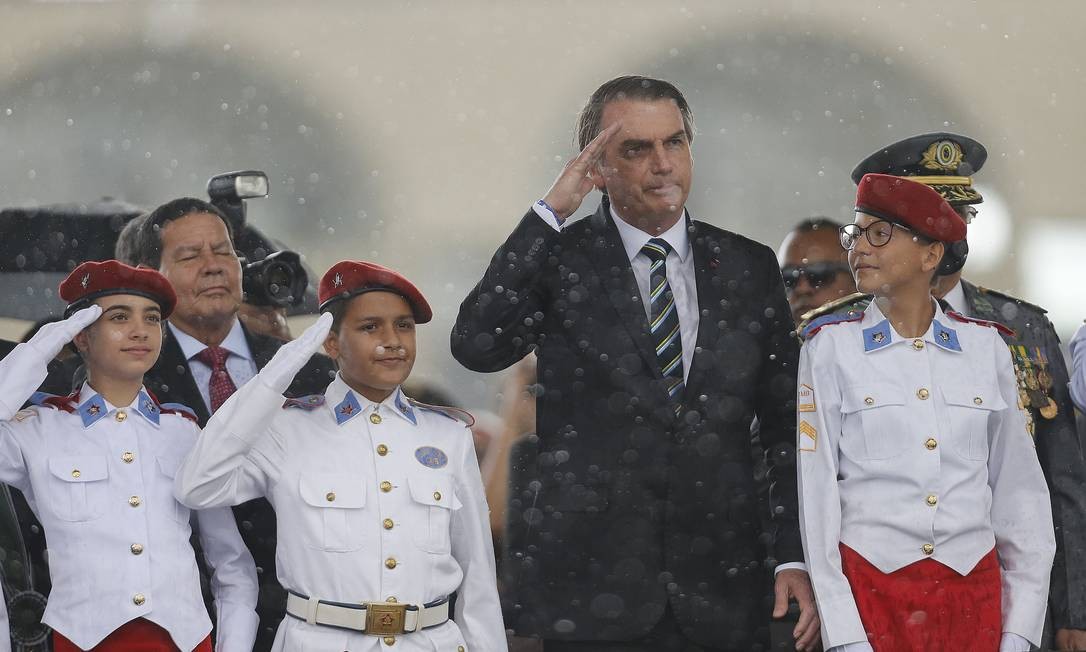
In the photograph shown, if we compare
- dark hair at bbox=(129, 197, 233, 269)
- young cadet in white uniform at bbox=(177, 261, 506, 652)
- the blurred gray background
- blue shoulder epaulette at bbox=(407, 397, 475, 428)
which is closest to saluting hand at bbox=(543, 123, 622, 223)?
young cadet in white uniform at bbox=(177, 261, 506, 652)

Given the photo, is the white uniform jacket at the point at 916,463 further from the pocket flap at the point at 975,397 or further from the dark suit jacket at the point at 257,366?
the dark suit jacket at the point at 257,366

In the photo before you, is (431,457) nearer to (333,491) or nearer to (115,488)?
(333,491)

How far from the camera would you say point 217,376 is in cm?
328

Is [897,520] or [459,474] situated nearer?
[897,520]

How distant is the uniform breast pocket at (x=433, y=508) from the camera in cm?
276

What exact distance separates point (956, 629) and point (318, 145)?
12.2 feet

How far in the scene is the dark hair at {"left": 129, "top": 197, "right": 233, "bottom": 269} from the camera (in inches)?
135

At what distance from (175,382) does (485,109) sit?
268cm

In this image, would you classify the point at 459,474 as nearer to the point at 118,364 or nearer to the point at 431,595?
the point at 431,595

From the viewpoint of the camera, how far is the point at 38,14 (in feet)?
17.5

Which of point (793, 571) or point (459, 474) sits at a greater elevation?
point (459, 474)

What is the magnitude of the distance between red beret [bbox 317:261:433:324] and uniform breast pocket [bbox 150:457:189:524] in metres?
0.47

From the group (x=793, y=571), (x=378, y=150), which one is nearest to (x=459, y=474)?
(x=793, y=571)

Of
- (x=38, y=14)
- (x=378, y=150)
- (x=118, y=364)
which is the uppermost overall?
(x=38, y=14)
